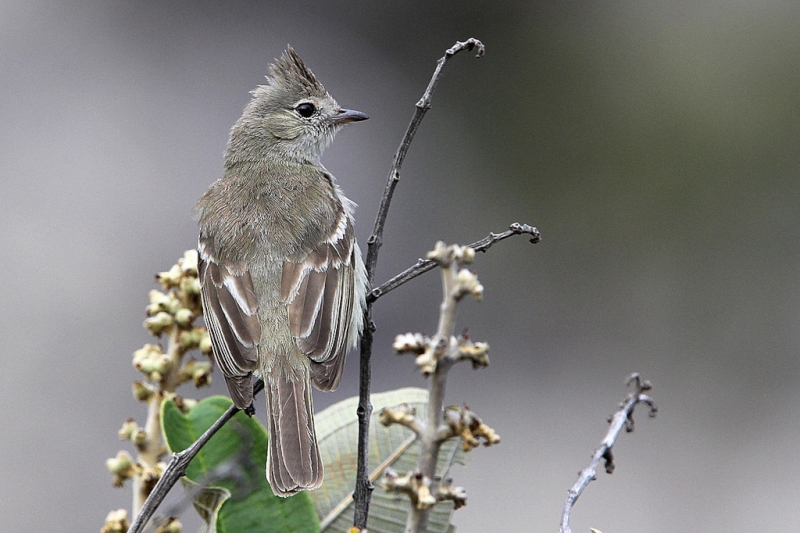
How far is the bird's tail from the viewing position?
1944mm

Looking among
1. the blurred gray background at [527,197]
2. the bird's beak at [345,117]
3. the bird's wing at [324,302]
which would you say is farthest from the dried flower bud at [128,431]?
the blurred gray background at [527,197]

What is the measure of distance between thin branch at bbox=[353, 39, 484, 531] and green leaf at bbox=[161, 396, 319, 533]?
0.82 ft

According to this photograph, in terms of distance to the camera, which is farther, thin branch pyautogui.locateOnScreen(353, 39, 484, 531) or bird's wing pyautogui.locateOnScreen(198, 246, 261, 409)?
bird's wing pyautogui.locateOnScreen(198, 246, 261, 409)

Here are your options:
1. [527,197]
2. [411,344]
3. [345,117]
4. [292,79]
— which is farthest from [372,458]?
[527,197]

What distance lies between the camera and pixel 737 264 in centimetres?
584

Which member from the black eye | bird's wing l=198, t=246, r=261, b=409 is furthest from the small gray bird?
the black eye

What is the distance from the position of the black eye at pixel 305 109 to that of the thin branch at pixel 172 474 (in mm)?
2245

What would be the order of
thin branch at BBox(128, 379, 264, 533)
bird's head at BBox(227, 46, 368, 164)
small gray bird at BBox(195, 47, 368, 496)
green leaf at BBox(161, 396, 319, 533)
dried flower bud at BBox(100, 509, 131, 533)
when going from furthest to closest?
bird's head at BBox(227, 46, 368, 164) → small gray bird at BBox(195, 47, 368, 496) → green leaf at BBox(161, 396, 319, 533) → dried flower bud at BBox(100, 509, 131, 533) → thin branch at BBox(128, 379, 264, 533)

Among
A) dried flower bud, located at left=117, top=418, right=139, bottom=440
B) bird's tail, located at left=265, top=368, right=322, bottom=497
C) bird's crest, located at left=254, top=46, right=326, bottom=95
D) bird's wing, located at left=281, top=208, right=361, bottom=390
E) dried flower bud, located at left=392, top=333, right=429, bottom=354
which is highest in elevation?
bird's crest, located at left=254, top=46, right=326, bottom=95

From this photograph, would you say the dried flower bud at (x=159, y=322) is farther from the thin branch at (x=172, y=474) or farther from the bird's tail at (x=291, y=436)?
the bird's tail at (x=291, y=436)

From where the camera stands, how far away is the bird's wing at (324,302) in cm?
282

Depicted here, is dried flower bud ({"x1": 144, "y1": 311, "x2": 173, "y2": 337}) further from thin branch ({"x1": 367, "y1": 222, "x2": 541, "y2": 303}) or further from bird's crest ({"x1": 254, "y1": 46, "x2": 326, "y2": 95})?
bird's crest ({"x1": 254, "y1": 46, "x2": 326, "y2": 95})

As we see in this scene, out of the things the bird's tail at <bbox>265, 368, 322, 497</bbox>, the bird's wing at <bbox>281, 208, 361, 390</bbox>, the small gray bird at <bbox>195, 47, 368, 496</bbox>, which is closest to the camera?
the bird's tail at <bbox>265, 368, 322, 497</bbox>

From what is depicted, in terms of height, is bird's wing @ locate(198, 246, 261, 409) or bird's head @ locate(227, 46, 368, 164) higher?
bird's head @ locate(227, 46, 368, 164)
